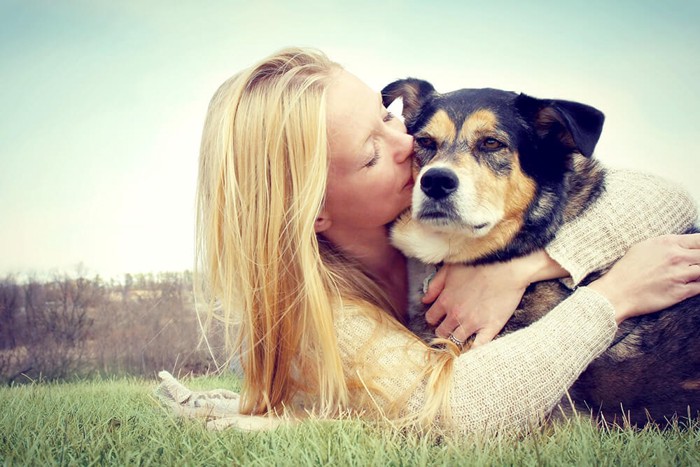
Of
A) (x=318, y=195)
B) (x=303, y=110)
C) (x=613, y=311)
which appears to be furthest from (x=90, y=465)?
(x=613, y=311)

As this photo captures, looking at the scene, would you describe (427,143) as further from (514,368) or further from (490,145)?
(514,368)

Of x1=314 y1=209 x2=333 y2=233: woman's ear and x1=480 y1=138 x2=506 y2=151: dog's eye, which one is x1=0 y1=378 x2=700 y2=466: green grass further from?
x1=480 y1=138 x2=506 y2=151: dog's eye

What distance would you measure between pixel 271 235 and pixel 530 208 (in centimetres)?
128

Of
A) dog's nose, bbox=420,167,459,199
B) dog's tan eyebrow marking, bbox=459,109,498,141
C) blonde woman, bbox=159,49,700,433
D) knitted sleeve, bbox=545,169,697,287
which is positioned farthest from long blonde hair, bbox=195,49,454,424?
knitted sleeve, bbox=545,169,697,287

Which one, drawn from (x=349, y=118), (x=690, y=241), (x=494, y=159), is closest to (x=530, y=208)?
(x=494, y=159)

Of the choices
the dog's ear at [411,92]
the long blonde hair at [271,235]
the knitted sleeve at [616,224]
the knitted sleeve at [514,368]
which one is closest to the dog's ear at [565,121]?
the knitted sleeve at [616,224]

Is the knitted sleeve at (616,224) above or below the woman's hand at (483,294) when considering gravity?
above

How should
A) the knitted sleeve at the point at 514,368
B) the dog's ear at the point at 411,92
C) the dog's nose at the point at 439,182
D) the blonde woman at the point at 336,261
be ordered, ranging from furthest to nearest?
the dog's ear at the point at 411,92
the dog's nose at the point at 439,182
the blonde woman at the point at 336,261
the knitted sleeve at the point at 514,368

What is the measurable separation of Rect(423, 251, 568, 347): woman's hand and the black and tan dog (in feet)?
0.20

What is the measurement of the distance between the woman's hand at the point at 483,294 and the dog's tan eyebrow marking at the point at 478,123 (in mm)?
657

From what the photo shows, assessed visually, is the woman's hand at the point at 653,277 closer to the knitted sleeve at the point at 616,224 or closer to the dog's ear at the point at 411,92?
the knitted sleeve at the point at 616,224

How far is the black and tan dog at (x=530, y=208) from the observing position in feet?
8.75

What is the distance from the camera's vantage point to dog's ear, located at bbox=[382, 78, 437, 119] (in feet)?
11.1

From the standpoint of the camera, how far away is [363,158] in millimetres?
2789
